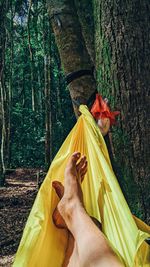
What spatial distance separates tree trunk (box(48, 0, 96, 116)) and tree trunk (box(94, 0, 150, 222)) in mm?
261

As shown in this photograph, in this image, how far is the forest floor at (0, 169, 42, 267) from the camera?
189 inches

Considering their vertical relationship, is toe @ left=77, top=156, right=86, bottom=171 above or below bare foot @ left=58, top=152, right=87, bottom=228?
above

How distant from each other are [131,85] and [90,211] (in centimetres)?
75

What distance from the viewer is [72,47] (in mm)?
2906

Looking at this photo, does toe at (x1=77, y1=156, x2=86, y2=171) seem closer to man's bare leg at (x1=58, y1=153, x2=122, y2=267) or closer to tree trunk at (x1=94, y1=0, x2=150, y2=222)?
man's bare leg at (x1=58, y1=153, x2=122, y2=267)

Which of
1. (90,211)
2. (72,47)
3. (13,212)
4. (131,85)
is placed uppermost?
(72,47)

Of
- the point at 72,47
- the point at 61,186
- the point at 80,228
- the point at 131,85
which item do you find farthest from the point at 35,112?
the point at 80,228

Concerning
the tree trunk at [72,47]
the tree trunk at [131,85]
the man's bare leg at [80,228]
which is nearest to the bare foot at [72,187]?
the man's bare leg at [80,228]

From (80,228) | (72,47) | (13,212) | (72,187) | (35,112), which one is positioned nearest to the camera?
(80,228)

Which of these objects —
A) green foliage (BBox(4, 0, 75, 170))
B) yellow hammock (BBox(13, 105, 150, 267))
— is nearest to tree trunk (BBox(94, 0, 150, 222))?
yellow hammock (BBox(13, 105, 150, 267))

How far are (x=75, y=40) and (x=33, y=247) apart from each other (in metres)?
1.40

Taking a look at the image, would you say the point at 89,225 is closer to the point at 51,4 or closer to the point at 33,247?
the point at 33,247

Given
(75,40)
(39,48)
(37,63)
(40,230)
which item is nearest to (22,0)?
(39,48)

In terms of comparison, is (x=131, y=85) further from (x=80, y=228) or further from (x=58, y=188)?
(x=80, y=228)
